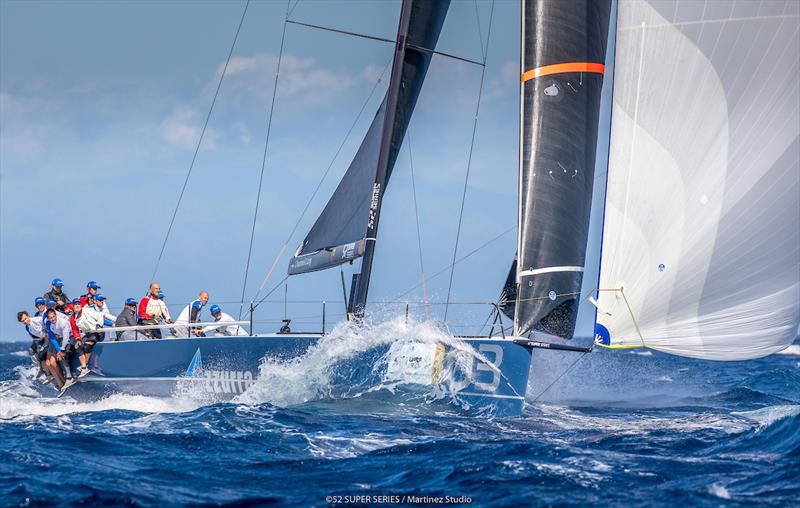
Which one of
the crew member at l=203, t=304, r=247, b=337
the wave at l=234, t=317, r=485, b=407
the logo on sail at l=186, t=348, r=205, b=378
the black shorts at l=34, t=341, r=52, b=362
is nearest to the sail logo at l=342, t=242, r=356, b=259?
the wave at l=234, t=317, r=485, b=407

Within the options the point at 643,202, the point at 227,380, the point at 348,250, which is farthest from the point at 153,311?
the point at 643,202

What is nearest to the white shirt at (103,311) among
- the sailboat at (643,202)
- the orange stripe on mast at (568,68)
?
the sailboat at (643,202)

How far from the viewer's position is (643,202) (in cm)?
1075

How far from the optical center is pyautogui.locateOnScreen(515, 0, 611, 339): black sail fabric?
11648mm

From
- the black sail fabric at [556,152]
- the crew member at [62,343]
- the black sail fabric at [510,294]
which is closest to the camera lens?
the black sail fabric at [556,152]

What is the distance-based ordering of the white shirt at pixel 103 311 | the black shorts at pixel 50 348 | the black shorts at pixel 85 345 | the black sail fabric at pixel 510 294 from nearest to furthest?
the black sail fabric at pixel 510 294, the black shorts at pixel 50 348, the black shorts at pixel 85 345, the white shirt at pixel 103 311

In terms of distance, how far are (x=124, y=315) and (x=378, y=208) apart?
4.58 meters

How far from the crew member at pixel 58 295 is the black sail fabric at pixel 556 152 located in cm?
738

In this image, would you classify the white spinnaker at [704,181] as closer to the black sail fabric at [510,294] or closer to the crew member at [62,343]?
the black sail fabric at [510,294]

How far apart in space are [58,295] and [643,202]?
30.5ft

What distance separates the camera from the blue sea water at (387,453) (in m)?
7.18

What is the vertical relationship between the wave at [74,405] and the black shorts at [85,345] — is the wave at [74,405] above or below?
below

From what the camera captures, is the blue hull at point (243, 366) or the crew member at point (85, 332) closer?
the blue hull at point (243, 366)

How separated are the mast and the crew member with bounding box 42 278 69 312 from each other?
4.81 m
